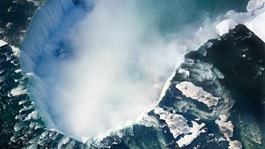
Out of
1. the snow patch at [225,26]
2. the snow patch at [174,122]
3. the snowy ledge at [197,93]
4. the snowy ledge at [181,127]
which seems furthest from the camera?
the snow patch at [225,26]

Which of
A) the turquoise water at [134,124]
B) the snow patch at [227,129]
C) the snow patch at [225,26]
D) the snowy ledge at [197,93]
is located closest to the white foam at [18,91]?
the turquoise water at [134,124]

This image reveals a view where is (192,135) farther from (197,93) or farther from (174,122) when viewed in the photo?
(197,93)

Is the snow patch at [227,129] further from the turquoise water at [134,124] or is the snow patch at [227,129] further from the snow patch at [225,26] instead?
the snow patch at [225,26]

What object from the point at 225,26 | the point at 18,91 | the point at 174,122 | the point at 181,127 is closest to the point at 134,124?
the point at 174,122

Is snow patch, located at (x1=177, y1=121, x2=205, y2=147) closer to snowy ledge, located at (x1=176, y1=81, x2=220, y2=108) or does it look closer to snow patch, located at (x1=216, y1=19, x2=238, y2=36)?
snowy ledge, located at (x1=176, y1=81, x2=220, y2=108)

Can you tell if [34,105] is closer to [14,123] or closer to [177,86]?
[14,123]

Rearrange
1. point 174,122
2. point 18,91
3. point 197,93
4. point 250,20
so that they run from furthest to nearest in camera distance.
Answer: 1. point 250,20
2. point 197,93
3. point 174,122
4. point 18,91

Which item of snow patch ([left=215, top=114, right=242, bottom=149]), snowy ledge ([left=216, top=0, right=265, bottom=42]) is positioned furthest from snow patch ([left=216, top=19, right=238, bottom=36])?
snow patch ([left=215, top=114, right=242, bottom=149])
